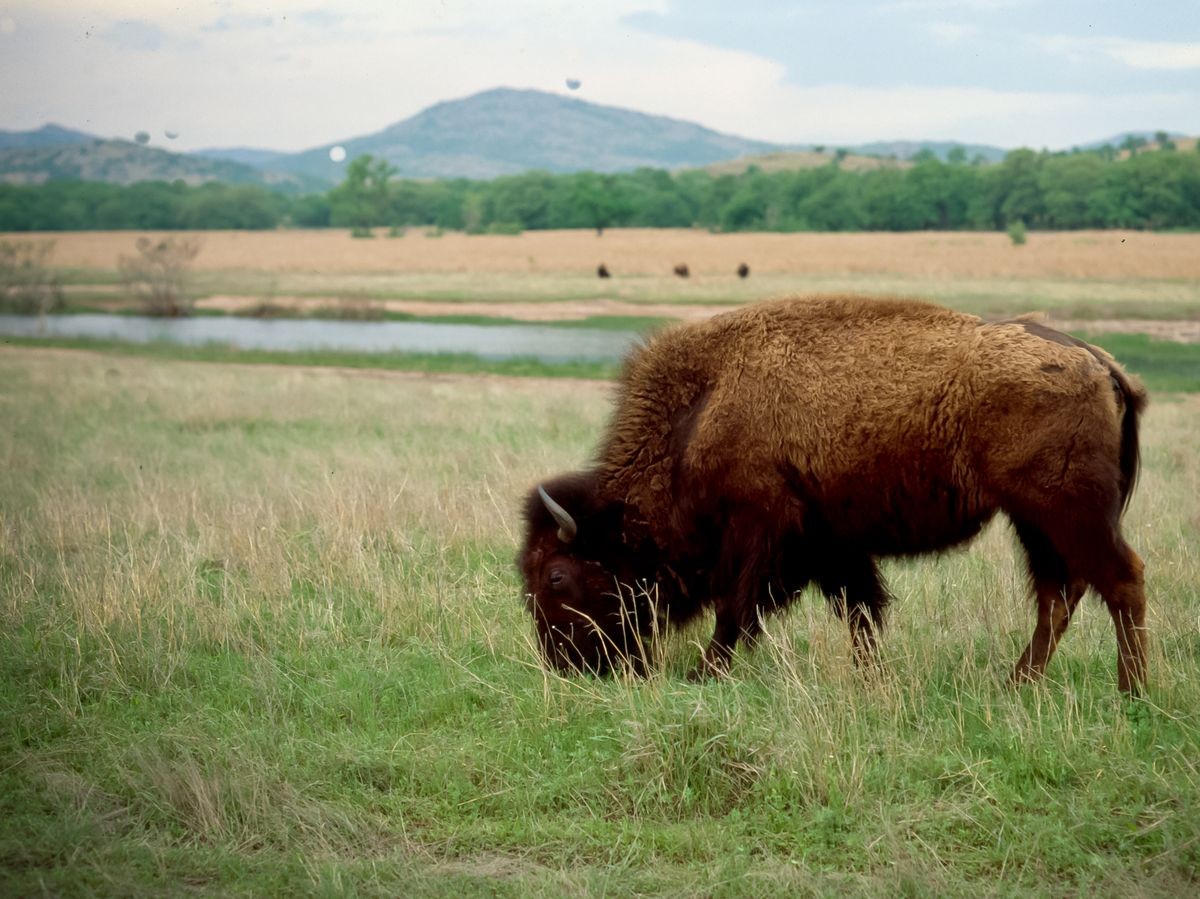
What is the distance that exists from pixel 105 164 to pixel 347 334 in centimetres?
4204

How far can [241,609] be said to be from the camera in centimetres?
723

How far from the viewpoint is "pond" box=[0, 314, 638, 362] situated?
31.6m

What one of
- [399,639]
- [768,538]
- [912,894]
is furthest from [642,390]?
[912,894]

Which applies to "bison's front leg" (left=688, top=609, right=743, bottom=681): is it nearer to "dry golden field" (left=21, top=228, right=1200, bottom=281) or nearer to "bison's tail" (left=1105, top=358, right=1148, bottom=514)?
"bison's tail" (left=1105, top=358, right=1148, bottom=514)

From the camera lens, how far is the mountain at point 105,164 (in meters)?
32.5

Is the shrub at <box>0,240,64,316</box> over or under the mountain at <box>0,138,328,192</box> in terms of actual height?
under

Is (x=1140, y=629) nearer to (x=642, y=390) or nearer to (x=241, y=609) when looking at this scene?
(x=642, y=390)

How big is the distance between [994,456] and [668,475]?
176 cm

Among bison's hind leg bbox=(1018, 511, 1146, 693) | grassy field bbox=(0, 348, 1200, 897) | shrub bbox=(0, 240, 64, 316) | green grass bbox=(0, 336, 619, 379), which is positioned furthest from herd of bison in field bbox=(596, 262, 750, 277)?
bison's hind leg bbox=(1018, 511, 1146, 693)

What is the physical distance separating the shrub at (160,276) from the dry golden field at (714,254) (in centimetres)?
422

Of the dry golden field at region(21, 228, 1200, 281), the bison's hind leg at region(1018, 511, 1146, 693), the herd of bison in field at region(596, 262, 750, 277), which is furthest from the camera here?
the herd of bison in field at region(596, 262, 750, 277)

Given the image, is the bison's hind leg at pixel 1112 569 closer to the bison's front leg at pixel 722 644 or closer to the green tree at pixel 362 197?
the bison's front leg at pixel 722 644

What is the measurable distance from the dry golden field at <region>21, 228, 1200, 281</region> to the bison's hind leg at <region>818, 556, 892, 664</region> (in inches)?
1683

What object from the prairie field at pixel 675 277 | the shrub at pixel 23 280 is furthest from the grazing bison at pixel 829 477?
the shrub at pixel 23 280
